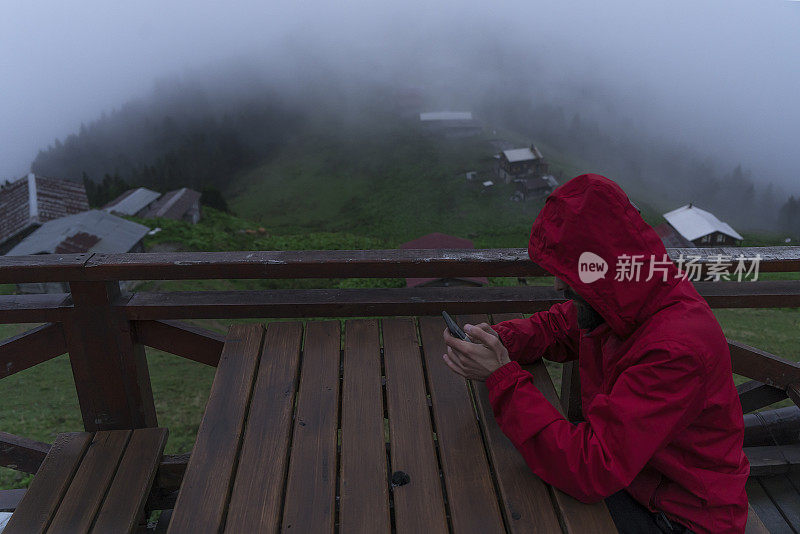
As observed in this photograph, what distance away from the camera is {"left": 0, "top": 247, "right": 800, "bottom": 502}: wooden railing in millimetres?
2883

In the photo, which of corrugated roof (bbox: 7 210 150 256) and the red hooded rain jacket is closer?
the red hooded rain jacket

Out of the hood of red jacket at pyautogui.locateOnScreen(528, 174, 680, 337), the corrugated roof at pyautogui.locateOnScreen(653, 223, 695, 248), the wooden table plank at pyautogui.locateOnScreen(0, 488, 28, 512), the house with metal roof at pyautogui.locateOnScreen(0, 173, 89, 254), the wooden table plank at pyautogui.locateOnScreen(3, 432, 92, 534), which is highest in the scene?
the hood of red jacket at pyautogui.locateOnScreen(528, 174, 680, 337)

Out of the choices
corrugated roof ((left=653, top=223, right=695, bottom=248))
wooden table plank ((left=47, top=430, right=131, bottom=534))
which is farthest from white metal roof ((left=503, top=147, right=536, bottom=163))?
wooden table plank ((left=47, top=430, right=131, bottom=534))

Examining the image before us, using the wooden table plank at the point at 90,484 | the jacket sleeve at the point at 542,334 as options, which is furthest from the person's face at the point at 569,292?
the wooden table plank at the point at 90,484

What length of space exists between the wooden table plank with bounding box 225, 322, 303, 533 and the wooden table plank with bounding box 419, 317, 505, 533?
0.57 m

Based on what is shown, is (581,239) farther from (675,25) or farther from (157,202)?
(675,25)

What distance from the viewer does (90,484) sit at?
2631 millimetres

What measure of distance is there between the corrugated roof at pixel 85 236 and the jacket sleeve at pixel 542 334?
3241cm

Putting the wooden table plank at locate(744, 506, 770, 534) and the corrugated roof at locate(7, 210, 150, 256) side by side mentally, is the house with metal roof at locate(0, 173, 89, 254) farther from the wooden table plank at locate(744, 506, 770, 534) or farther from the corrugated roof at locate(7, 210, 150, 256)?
the wooden table plank at locate(744, 506, 770, 534)

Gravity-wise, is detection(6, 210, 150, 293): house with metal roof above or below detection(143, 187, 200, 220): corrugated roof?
above

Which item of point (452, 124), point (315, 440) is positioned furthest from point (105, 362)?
point (452, 124)

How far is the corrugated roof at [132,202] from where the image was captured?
49031 millimetres

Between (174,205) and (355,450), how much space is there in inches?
2022

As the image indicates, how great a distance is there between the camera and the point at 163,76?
128500 mm
